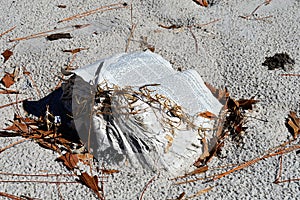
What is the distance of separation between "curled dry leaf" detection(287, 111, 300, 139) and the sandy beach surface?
1.0 inches

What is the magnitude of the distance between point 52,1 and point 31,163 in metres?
1.02

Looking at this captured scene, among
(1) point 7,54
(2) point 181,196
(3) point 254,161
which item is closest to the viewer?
(2) point 181,196

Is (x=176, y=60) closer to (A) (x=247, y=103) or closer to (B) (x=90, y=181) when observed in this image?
(A) (x=247, y=103)

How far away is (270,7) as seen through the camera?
7.41ft

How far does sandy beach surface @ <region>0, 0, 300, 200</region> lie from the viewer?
152 cm

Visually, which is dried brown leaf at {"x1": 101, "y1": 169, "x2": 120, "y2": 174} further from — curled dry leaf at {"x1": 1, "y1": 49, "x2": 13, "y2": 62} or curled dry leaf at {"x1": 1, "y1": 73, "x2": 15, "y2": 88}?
curled dry leaf at {"x1": 1, "y1": 49, "x2": 13, "y2": 62}

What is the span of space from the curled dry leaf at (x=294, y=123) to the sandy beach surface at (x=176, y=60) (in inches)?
1.0

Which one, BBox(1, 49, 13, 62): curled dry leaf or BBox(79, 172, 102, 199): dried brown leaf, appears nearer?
BBox(79, 172, 102, 199): dried brown leaf

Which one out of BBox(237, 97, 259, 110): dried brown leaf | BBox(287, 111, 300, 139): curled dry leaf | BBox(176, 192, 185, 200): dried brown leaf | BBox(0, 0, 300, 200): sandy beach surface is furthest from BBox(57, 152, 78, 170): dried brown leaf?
BBox(287, 111, 300, 139): curled dry leaf

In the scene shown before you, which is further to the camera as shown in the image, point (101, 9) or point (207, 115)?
point (101, 9)

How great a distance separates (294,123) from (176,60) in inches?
21.7

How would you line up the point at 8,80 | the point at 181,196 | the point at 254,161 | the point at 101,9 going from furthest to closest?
the point at 101,9, the point at 8,80, the point at 254,161, the point at 181,196

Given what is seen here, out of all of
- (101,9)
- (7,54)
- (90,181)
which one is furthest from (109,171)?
(101,9)

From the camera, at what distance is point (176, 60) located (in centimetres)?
198
